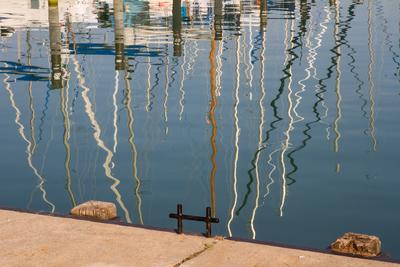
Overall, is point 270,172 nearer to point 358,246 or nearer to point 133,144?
point 133,144

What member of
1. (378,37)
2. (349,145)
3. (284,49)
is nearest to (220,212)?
(349,145)

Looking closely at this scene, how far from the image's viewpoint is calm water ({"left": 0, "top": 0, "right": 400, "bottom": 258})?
12.4 metres

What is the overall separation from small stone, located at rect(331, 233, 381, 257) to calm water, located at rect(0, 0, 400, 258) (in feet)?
7.89

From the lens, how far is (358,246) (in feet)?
26.1

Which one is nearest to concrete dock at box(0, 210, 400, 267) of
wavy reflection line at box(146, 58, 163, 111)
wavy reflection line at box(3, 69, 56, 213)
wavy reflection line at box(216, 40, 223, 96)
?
wavy reflection line at box(3, 69, 56, 213)

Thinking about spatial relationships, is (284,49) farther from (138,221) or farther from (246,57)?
(138,221)

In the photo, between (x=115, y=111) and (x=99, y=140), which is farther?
(x=115, y=111)

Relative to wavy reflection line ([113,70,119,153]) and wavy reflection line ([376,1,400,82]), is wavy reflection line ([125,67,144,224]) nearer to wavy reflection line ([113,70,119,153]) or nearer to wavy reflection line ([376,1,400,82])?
wavy reflection line ([113,70,119,153])

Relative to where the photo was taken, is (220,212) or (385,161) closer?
(220,212)

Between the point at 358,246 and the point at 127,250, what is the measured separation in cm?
205

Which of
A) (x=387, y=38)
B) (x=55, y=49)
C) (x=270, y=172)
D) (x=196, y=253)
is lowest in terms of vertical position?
(x=270, y=172)

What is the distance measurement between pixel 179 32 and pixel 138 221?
2781cm

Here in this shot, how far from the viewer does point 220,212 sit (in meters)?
12.0

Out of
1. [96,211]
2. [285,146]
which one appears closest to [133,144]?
[285,146]
